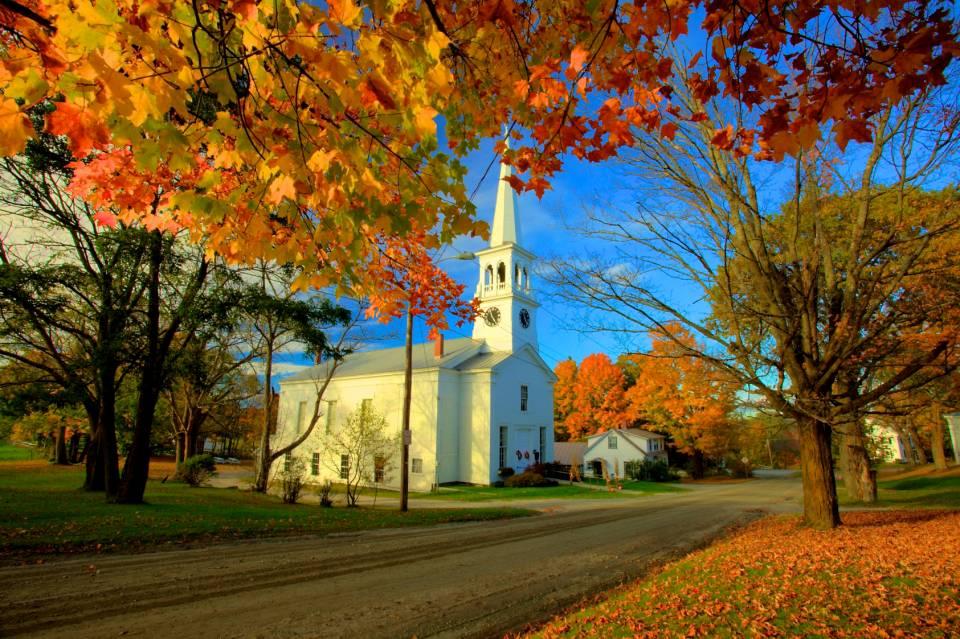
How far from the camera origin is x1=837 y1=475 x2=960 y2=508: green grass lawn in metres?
17.5

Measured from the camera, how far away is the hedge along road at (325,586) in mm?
4781

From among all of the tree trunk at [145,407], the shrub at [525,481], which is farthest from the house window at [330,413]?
the tree trunk at [145,407]

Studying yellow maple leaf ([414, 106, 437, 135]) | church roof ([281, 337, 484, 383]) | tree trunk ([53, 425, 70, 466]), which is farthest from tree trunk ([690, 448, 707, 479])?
tree trunk ([53, 425, 70, 466])

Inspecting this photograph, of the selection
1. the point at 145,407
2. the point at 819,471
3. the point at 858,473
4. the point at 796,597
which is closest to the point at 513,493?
the point at 858,473

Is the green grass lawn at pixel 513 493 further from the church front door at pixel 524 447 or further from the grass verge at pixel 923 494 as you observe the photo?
the grass verge at pixel 923 494

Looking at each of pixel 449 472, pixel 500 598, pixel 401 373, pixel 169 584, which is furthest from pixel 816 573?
pixel 401 373

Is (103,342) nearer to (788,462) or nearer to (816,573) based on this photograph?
(816,573)

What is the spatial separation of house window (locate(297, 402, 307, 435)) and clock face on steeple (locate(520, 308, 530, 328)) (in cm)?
1794

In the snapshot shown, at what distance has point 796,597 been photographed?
16.3 ft

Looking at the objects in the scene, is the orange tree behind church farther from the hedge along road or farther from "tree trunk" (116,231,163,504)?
"tree trunk" (116,231,163,504)

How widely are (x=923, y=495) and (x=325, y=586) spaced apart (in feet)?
87.9

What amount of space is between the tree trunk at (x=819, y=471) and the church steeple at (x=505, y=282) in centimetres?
2261

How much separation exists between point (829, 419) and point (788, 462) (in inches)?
3359

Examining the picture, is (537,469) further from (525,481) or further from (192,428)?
(192,428)
